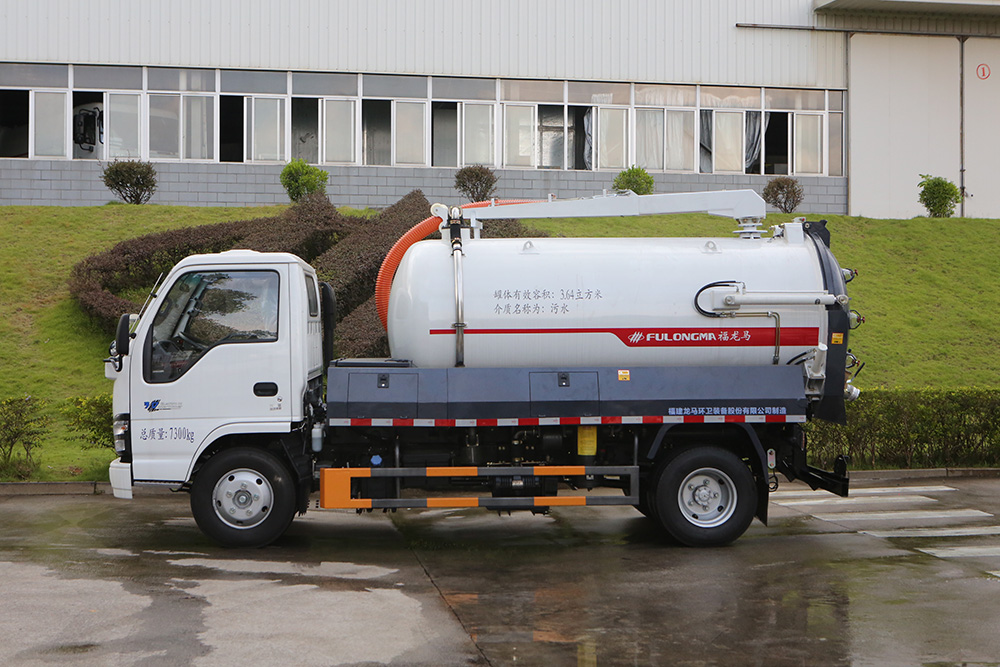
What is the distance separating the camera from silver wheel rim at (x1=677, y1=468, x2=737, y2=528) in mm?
9031

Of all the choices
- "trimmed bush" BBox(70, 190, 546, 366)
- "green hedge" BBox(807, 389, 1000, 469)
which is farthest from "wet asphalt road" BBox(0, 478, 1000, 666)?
"trimmed bush" BBox(70, 190, 546, 366)

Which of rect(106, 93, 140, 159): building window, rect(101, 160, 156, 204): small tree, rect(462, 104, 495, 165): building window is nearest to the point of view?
rect(101, 160, 156, 204): small tree

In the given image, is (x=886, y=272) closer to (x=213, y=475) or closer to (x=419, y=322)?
(x=419, y=322)

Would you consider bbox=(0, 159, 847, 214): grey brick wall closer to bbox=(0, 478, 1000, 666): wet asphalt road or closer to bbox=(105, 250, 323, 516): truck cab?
bbox=(0, 478, 1000, 666): wet asphalt road

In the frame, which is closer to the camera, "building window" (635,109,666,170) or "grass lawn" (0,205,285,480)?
"grass lawn" (0,205,285,480)

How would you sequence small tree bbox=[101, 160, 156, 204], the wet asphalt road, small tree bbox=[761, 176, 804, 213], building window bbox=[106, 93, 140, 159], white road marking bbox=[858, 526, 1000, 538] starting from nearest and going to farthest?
1. the wet asphalt road
2. white road marking bbox=[858, 526, 1000, 538]
3. small tree bbox=[101, 160, 156, 204]
4. small tree bbox=[761, 176, 804, 213]
5. building window bbox=[106, 93, 140, 159]

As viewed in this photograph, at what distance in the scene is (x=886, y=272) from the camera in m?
20.6

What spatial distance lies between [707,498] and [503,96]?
65.7 ft

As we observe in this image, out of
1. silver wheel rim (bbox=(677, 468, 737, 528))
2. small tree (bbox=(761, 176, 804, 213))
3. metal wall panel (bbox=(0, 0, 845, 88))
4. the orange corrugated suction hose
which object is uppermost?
metal wall panel (bbox=(0, 0, 845, 88))

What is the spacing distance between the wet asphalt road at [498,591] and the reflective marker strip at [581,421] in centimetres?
115

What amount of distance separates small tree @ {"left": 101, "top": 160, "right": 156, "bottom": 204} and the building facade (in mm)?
2974

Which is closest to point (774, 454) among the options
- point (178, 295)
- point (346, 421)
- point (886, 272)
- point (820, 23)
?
point (346, 421)

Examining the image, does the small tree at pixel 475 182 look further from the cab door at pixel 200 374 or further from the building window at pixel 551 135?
the cab door at pixel 200 374

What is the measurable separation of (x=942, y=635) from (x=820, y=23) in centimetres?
2477
